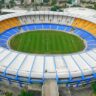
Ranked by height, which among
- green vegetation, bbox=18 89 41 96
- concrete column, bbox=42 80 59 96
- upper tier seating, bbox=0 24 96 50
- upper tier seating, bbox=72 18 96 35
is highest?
upper tier seating, bbox=72 18 96 35

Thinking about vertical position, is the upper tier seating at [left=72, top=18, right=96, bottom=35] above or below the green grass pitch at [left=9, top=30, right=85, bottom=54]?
above

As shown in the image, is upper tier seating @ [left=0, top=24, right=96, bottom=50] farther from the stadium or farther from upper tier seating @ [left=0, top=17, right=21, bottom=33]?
upper tier seating @ [left=0, top=17, right=21, bottom=33]

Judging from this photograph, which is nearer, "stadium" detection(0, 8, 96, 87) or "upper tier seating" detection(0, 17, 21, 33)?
"stadium" detection(0, 8, 96, 87)

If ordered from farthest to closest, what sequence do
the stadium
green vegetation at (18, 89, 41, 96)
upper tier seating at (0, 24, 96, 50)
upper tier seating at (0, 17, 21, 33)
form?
upper tier seating at (0, 17, 21, 33), upper tier seating at (0, 24, 96, 50), the stadium, green vegetation at (18, 89, 41, 96)

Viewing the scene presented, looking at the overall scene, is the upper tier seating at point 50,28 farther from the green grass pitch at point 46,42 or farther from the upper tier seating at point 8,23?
the green grass pitch at point 46,42

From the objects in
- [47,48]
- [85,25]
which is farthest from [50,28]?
[47,48]

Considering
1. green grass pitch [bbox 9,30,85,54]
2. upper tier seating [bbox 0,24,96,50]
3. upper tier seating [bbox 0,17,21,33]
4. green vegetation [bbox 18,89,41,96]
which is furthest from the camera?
upper tier seating [bbox 0,17,21,33]

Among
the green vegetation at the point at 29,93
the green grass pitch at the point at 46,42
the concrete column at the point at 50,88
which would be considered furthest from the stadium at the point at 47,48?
the green vegetation at the point at 29,93

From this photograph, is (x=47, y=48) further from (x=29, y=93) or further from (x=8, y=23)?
(x=29, y=93)

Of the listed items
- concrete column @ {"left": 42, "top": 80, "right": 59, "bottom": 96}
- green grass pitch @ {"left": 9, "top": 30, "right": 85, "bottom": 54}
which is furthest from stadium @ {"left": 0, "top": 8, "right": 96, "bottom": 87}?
concrete column @ {"left": 42, "top": 80, "right": 59, "bottom": 96}
